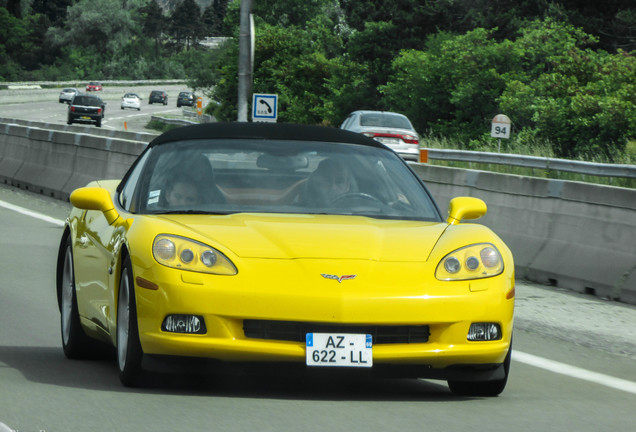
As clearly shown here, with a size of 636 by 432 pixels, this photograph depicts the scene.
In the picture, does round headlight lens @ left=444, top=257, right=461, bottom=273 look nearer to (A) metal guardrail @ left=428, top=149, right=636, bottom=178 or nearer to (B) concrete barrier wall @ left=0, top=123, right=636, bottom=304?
(B) concrete barrier wall @ left=0, top=123, right=636, bottom=304

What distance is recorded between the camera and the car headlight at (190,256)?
591 centimetres

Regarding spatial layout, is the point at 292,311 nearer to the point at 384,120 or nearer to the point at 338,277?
the point at 338,277

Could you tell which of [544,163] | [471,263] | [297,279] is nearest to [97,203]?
[297,279]

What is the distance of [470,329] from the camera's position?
19.7ft

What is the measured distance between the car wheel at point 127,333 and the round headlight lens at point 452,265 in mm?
1427

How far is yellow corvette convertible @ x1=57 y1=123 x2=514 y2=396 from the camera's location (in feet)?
19.1

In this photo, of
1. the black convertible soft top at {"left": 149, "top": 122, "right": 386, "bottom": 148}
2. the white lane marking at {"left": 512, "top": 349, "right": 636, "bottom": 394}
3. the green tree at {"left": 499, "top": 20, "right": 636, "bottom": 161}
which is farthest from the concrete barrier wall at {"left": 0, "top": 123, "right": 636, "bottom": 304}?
the green tree at {"left": 499, "top": 20, "right": 636, "bottom": 161}

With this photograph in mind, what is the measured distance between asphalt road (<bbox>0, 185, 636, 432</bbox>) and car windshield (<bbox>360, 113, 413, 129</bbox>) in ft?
75.7

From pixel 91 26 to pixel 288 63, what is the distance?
10098 cm

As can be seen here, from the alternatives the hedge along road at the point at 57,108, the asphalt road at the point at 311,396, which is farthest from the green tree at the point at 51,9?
the asphalt road at the point at 311,396

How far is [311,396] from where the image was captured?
243 inches

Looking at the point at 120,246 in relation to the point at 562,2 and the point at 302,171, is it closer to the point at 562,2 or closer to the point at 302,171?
the point at 302,171

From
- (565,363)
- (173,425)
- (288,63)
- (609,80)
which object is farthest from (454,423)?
(288,63)

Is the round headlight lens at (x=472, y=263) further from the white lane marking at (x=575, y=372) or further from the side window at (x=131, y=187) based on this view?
the side window at (x=131, y=187)
